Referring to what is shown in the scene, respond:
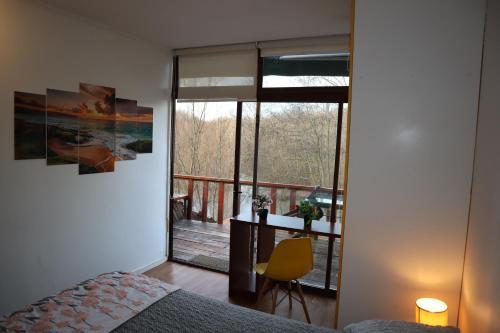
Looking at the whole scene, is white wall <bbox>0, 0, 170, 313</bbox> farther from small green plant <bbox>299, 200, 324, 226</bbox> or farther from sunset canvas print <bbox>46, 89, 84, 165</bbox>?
small green plant <bbox>299, 200, 324, 226</bbox>

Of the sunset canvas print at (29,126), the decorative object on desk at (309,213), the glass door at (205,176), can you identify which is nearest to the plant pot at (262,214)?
the decorative object on desk at (309,213)

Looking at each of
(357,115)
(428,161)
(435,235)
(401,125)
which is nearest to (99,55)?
(357,115)

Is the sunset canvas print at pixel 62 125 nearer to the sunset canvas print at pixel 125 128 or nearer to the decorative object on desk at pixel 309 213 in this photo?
the sunset canvas print at pixel 125 128

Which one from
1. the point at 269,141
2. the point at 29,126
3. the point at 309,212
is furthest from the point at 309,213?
the point at 29,126

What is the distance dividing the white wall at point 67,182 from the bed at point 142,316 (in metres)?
1.03

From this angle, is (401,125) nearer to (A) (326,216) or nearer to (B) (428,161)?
(B) (428,161)

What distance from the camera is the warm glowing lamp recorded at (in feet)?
6.10

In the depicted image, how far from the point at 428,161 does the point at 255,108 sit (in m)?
2.15

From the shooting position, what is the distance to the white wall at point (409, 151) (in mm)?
1917

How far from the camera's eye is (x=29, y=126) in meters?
2.69

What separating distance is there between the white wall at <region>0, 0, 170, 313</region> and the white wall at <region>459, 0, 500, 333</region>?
3.12m

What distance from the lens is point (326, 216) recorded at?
359cm

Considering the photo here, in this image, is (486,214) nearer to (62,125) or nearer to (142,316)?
(142,316)

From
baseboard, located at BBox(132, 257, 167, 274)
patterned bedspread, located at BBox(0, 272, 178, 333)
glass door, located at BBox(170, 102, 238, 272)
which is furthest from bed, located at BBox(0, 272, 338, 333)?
glass door, located at BBox(170, 102, 238, 272)
